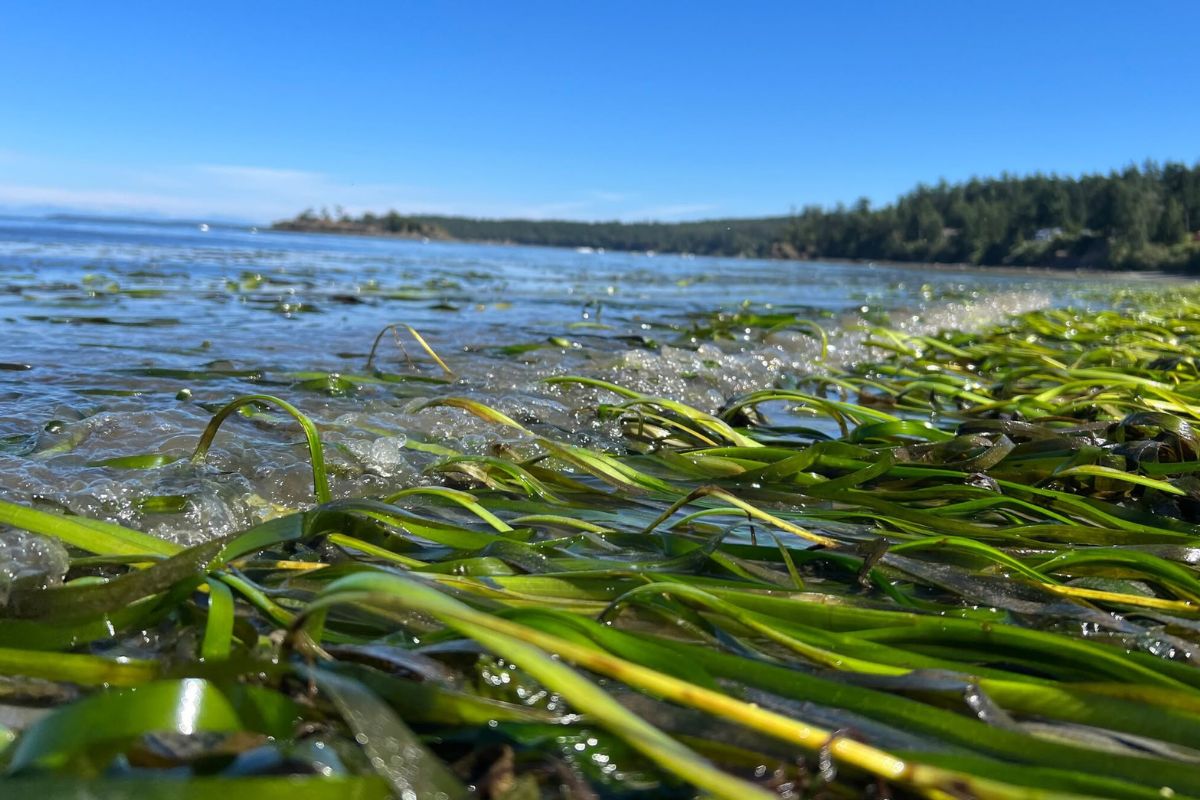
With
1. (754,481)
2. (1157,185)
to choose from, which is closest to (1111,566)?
(754,481)

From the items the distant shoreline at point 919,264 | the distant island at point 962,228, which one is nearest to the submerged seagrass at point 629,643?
the distant shoreline at point 919,264

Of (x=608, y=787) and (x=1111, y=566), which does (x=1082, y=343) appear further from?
(x=608, y=787)

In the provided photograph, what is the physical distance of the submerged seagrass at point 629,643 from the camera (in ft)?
2.72

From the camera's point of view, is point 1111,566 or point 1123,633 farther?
point 1111,566

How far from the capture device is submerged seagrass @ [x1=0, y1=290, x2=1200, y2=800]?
829 mm

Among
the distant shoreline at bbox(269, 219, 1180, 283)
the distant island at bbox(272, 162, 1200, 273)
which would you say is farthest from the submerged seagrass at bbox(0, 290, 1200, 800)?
the distant island at bbox(272, 162, 1200, 273)

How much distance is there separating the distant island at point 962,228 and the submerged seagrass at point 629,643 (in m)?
61.9

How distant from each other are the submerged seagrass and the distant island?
61914 mm

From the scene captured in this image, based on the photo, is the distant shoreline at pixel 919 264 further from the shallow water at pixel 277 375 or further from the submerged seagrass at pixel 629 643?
the submerged seagrass at pixel 629 643

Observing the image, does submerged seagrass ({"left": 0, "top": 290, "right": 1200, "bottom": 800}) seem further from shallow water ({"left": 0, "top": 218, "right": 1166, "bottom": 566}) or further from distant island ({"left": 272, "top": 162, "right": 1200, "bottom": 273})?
distant island ({"left": 272, "top": 162, "right": 1200, "bottom": 273})

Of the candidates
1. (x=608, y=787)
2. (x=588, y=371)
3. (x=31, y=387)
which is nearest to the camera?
(x=608, y=787)

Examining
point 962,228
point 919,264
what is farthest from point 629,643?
point 962,228

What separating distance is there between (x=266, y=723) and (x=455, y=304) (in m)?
8.03

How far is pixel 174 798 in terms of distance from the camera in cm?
74
